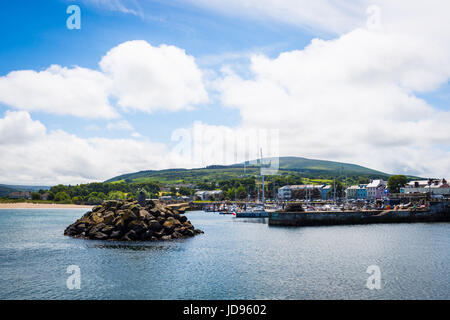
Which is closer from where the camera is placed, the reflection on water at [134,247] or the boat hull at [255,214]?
the reflection on water at [134,247]

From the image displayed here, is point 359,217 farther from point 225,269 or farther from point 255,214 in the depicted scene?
point 225,269

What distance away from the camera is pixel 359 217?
96188mm

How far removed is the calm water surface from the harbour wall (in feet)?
97.0

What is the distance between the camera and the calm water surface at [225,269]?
28891 mm

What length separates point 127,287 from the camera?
101ft

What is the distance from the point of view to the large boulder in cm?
5941

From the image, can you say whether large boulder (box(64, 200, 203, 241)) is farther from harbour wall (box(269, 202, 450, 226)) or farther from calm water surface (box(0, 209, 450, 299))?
harbour wall (box(269, 202, 450, 226))

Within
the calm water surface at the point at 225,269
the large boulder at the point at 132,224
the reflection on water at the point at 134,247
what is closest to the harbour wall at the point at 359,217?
the large boulder at the point at 132,224

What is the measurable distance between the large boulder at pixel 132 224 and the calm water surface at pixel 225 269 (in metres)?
3.51

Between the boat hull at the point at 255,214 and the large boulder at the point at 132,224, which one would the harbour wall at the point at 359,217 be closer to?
the large boulder at the point at 132,224

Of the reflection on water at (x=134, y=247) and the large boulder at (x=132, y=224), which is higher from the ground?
the large boulder at (x=132, y=224)
